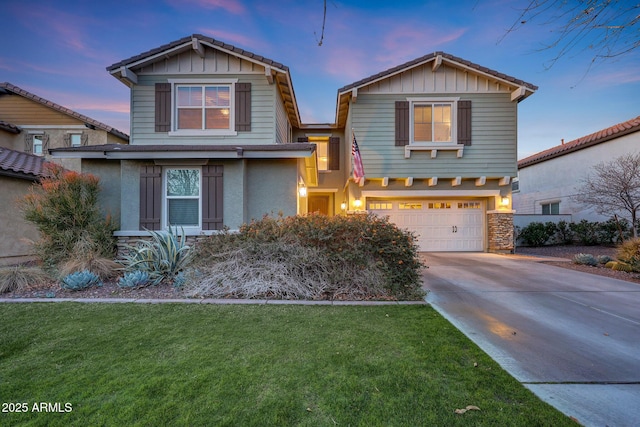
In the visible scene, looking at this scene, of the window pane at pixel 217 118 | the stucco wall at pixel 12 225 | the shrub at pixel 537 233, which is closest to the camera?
the stucco wall at pixel 12 225

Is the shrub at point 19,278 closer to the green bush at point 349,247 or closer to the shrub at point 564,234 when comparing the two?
the green bush at point 349,247

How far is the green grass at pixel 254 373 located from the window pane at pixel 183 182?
4.52 meters

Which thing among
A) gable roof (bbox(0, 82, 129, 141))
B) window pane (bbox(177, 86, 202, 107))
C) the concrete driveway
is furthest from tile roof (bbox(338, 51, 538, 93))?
gable roof (bbox(0, 82, 129, 141))

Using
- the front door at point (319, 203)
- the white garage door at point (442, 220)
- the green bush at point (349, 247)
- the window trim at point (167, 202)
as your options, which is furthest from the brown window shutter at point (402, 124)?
the window trim at point (167, 202)

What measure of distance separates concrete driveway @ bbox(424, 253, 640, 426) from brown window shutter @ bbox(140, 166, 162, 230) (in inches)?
281

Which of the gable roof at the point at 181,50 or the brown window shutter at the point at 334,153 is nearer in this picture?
the gable roof at the point at 181,50

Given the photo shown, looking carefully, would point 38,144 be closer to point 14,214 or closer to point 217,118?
point 14,214

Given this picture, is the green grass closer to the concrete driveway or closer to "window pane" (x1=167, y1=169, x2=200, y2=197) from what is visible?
the concrete driveway

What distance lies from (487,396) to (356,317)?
6.23 ft

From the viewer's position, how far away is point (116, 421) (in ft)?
5.89

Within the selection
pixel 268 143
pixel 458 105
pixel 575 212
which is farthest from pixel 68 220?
pixel 575 212

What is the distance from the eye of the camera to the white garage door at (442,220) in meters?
11.1

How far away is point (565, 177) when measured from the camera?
14523 mm

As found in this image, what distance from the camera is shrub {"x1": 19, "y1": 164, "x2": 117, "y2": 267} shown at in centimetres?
630
